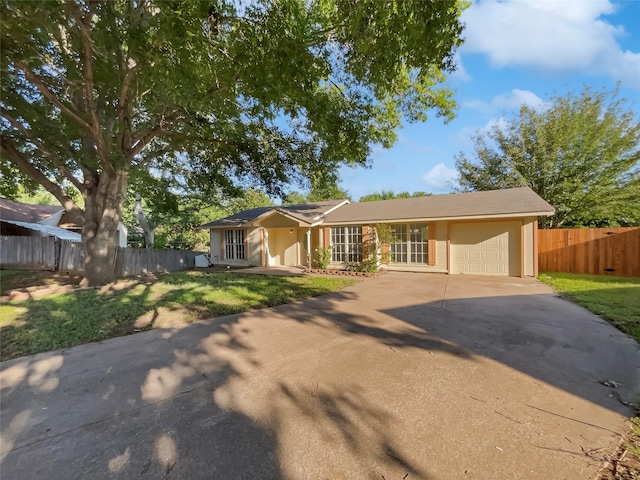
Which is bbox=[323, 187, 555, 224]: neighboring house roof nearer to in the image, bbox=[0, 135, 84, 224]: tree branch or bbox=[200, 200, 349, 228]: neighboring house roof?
bbox=[200, 200, 349, 228]: neighboring house roof

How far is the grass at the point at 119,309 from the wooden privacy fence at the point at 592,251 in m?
10.2

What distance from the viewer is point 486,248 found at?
42.0 ft

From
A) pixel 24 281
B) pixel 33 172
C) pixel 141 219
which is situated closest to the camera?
pixel 33 172

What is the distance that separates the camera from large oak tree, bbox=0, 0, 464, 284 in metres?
4.79

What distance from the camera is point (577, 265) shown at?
12.9 m

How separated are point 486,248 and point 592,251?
4.06m

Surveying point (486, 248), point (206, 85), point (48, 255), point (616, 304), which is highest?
point (206, 85)

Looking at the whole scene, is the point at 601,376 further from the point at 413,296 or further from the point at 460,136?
the point at 460,136

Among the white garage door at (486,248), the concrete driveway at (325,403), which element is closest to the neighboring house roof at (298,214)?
the white garage door at (486,248)

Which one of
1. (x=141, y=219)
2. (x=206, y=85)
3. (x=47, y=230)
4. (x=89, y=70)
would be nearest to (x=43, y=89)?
(x=89, y=70)

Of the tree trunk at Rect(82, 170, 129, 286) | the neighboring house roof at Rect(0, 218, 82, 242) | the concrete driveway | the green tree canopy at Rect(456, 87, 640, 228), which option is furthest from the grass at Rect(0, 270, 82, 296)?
the green tree canopy at Rect(456, 87, 640, 228)

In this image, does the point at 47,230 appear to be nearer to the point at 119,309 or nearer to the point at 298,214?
the point at 298,214

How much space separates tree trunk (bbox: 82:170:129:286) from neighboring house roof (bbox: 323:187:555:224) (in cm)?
937

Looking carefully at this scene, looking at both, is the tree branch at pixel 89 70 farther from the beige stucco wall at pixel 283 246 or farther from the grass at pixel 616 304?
the beige stucco wall at pixel 283 246
